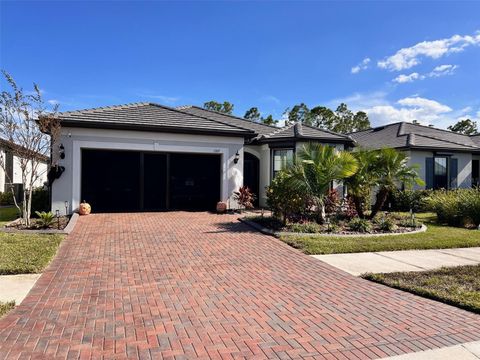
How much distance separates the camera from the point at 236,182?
53.3 feet

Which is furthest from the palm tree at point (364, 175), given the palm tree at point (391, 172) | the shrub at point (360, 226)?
the shrub at point (360, 226)

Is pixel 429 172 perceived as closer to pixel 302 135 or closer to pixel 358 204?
pixel 302 135

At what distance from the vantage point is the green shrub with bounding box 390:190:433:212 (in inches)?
715

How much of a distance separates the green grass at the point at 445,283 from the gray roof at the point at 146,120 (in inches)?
403

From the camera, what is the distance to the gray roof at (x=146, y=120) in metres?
13.7

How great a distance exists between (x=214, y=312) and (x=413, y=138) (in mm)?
19813

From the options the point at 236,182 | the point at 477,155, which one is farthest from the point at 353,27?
the point at 477,155

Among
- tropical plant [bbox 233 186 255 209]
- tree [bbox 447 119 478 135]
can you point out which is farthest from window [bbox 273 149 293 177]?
tree [bbox 447 119 478 135]

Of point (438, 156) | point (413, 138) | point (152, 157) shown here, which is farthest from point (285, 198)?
point (438, 156)

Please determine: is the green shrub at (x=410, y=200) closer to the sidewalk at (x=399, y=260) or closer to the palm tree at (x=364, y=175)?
the palm tree at (x=364, y=175)

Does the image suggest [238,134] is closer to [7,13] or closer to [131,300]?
[7,13]

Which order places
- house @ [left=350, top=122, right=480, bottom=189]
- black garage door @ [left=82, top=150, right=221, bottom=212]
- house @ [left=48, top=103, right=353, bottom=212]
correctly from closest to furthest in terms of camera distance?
house @ [left=48, top=103, right=353, bottom=212] < black garage door @ [left=82, top=150, right=221, bottom=212] < house @ [left=350, top=122, right=480, bottom=189]

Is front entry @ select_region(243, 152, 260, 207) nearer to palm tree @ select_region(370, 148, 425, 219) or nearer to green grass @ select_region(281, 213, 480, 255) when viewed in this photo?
palm tree @ select_region(370, 148, 425, 219)

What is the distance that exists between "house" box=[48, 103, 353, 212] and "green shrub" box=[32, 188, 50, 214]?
827 millimetres
